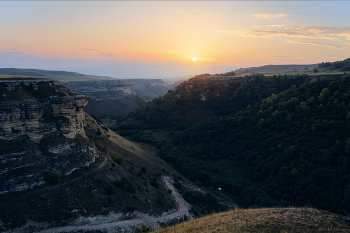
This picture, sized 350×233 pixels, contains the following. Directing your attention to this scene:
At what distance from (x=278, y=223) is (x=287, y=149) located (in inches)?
1301

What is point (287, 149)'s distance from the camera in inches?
1885

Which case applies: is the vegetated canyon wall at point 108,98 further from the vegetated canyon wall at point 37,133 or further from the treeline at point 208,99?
the vegetated canyon wall at point 37,133

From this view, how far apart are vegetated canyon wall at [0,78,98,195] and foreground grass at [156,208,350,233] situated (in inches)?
631

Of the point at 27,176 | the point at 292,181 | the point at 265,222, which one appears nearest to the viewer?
the point at 265,222

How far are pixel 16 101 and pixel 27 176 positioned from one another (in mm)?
9487

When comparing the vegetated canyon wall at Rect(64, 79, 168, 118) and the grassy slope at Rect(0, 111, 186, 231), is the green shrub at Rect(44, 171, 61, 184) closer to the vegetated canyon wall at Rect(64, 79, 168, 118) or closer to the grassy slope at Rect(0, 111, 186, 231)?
the grassy slope at Rect(0, 111, 186, 231)

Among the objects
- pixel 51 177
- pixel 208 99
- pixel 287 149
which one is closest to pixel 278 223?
pixel 51 177

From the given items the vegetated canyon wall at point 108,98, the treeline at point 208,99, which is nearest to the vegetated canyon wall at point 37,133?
the treeline at point 208,99

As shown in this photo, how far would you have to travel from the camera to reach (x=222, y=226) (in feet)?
64.6

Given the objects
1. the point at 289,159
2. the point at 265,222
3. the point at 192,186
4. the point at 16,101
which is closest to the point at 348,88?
the point at 289,159

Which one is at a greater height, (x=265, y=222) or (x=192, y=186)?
(x=265, y=222)

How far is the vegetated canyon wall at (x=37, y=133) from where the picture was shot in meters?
24.3

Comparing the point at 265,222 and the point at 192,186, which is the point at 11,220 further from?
the point at 192,186

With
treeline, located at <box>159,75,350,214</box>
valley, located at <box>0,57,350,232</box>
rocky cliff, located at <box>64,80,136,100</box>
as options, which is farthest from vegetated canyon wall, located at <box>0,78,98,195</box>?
rocky cliff, located at <box>64,80,136,100</box>
